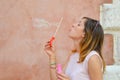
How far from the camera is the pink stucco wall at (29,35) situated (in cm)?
216

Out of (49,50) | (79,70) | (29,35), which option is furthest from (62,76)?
(29,35)

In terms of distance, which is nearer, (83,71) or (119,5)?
(83,71)

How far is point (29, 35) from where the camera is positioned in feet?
7.19

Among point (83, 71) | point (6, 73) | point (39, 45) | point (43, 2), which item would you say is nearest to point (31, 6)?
point (43, 2)

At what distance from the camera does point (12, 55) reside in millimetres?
2168

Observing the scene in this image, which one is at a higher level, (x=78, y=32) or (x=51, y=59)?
(x=78, y=32)

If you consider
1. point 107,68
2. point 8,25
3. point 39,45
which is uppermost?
point 8,25

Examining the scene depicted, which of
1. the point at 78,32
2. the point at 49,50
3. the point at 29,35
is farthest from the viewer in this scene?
the point at 29,35

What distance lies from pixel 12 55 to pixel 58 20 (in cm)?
34

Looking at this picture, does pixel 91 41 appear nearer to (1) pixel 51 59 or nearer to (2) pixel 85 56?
(2) pixel 85 56

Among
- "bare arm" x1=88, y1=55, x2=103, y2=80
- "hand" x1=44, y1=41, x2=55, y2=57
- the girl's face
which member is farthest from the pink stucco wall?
"bare arm" x1=88, y1=55, x2=103, y2=80

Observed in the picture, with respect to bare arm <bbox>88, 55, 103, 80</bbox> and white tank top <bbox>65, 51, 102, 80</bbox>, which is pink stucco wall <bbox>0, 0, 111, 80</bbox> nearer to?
white tank top <bbox>65, 51, 102, 80</bbox>

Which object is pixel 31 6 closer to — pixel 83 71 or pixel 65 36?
pixel 65 36

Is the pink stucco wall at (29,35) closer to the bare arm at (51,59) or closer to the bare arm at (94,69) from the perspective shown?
the bare arm at (51,59)
